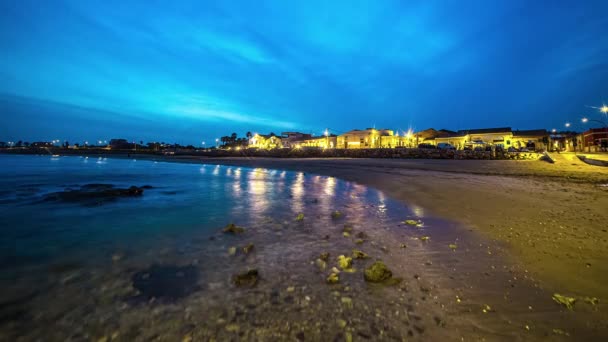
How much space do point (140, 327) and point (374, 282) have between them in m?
2.75

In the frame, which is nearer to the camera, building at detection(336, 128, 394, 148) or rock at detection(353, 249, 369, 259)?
rock at detection(353, 249, 369, 259)

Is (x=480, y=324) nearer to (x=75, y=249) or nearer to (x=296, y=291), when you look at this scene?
(x=296, y=291)

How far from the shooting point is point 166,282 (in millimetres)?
3504

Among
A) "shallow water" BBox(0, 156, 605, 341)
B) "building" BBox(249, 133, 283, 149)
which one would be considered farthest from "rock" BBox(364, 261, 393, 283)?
"building" BBox(249, 133, 283, 149)

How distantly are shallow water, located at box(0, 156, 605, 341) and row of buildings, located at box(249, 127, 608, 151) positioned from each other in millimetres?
50069

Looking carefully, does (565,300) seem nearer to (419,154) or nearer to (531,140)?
(419,154)

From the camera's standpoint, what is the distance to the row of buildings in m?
53.2

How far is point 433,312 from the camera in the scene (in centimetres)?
265

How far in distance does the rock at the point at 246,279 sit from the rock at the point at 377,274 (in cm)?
155

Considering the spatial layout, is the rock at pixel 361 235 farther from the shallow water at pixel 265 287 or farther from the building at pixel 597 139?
the building at pixel 597 139

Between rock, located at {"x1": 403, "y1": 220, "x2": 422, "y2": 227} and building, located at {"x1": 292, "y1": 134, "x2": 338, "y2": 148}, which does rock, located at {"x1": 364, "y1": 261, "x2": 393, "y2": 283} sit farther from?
building, located at {"x1": 292, "y1": 134, "x2": 338, "y2": 148}

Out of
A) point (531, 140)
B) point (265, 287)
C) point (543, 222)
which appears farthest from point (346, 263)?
point (531, 140)

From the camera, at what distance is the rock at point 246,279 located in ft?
11.0

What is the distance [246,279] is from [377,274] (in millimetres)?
1807
